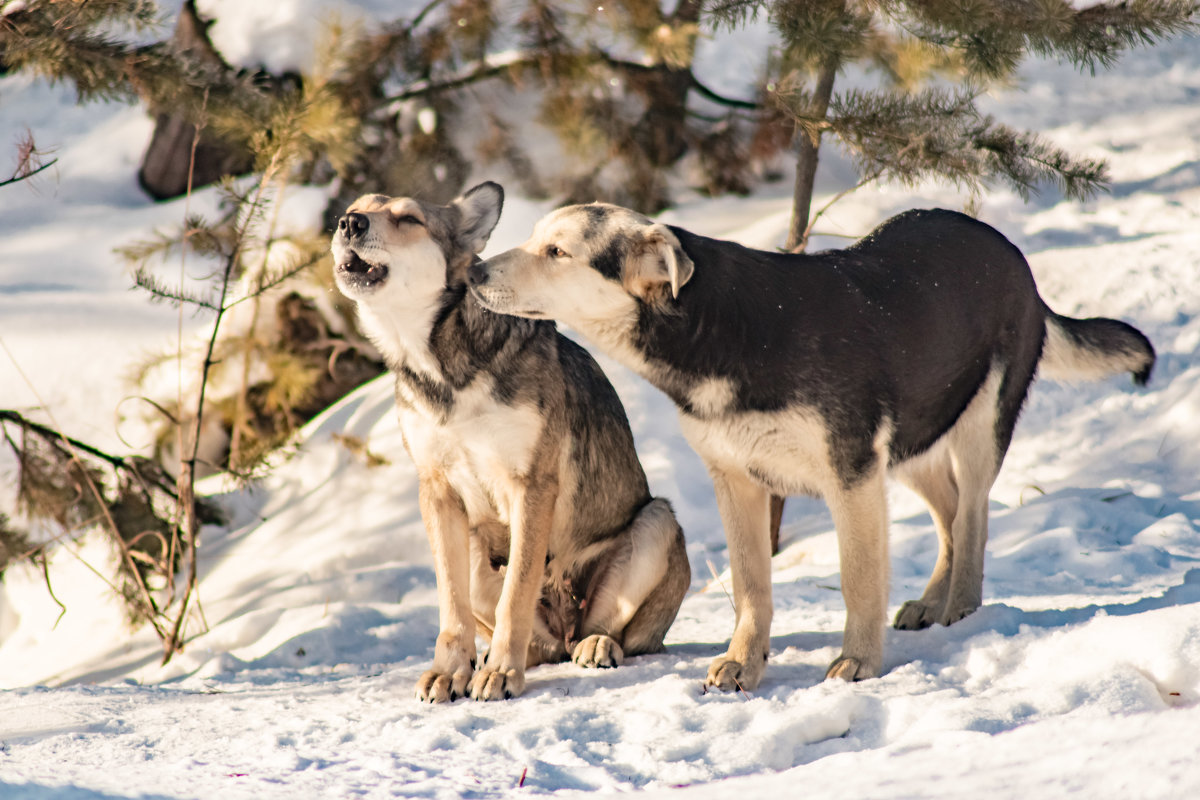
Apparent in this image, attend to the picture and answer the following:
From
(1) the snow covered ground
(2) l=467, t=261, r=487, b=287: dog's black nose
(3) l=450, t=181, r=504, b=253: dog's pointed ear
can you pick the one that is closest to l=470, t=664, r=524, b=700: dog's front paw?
(1) the snow covered ground

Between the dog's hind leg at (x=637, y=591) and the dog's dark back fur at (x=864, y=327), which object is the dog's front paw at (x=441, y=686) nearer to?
the dog's hind leg at (x=637, y=591)

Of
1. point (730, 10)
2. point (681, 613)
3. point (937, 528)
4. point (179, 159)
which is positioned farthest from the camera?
point (179, 159)

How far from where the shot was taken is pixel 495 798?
8.78 ft

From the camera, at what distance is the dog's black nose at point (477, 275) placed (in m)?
3.54

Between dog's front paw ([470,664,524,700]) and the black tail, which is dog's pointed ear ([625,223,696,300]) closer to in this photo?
dog's front paw ([470,664,524,700])

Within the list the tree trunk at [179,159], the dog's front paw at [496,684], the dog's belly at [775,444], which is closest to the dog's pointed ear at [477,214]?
the dog's belly at [775,444]

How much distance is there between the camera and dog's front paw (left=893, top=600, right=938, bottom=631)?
4.38 metres

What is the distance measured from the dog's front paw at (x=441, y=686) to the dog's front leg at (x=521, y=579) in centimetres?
8

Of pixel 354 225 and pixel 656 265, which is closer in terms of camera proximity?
pixel 656 265

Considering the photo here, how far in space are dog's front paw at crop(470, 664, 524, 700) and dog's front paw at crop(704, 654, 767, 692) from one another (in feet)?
2.27

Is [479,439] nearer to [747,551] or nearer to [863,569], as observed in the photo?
[747,551]

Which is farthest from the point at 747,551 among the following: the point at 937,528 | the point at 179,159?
the point at 179,159

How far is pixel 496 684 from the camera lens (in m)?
3.71

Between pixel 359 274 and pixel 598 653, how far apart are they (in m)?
1.77
